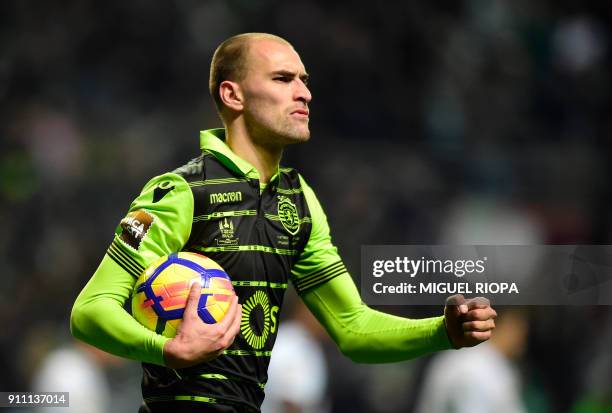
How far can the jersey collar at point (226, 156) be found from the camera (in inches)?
162

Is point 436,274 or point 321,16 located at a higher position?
point 321,16

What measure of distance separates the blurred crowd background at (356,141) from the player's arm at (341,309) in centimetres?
413

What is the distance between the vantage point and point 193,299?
3635mm

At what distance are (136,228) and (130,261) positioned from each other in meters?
0.11

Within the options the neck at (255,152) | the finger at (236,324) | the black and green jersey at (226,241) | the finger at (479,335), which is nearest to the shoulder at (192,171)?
the black and green jersey at (226,241)

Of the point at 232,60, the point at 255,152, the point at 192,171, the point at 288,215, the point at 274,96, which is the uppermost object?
the point at 232,60

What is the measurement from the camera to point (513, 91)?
477 inches

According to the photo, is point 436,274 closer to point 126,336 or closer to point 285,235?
point 285,235

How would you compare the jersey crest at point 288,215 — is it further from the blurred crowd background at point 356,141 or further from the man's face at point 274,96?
the blurred crowd background at point 356,141

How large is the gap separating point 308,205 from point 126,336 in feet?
3.44

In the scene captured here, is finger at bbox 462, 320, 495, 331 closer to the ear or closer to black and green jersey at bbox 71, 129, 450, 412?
black and green jersey at bbox 71, 129, 450, 412

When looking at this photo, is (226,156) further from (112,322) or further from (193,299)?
(112,322)

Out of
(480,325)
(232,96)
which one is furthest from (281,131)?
(480,325)

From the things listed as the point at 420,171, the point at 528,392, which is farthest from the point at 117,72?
the point at 528,392
